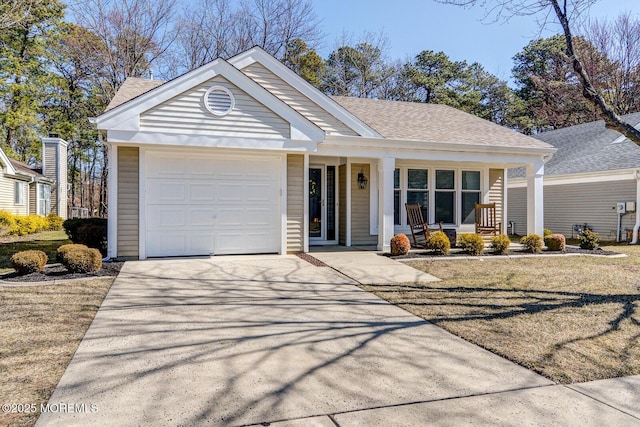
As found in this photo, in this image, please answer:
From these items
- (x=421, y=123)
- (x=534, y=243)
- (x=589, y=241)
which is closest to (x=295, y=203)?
(x=421, y=123)

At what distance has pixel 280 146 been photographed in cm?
848

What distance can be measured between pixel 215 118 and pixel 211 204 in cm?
181

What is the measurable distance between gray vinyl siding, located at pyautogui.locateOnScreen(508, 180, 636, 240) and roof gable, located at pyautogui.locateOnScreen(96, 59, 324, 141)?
12.0 metres

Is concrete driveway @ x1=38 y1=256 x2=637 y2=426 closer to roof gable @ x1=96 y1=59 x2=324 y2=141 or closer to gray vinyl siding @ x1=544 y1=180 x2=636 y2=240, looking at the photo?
roof gable @ x1=96 y1=59 x2=324 y2=141

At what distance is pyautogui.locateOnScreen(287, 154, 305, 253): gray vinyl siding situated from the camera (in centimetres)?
926

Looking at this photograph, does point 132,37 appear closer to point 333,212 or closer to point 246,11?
point 246,11

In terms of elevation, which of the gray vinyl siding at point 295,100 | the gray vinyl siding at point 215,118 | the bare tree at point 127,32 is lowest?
the gray vinyl siding at point 215,118

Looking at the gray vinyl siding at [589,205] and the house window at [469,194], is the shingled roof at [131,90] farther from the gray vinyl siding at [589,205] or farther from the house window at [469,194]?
the gray vinyl siding at [589,205]

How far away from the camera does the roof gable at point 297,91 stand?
9336 millimetres

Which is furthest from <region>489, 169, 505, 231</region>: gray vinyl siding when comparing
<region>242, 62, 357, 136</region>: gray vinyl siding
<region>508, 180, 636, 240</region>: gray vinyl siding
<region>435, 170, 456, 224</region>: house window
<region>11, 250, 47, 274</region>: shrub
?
<region>11, 250, 47, 274</region>: shrub

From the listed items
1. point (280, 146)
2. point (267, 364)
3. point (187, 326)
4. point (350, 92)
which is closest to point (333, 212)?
point (280, 146)

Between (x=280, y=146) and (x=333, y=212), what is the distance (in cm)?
346

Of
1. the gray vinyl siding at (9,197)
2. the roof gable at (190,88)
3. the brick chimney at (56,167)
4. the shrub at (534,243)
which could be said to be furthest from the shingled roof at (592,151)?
the brick chimney at (56,167)

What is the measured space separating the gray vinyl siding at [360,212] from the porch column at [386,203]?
1385mm
